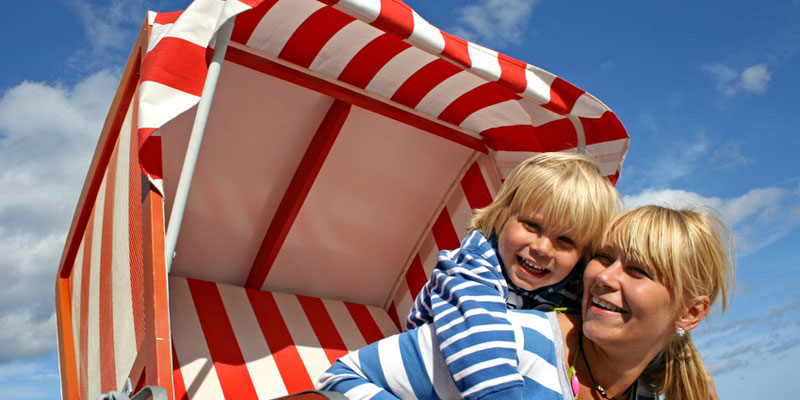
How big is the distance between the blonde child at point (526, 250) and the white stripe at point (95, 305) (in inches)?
50.7

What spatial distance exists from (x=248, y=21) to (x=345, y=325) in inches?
64.9

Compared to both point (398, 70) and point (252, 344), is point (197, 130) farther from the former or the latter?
point (252, 344)

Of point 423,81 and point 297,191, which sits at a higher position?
point 297,191

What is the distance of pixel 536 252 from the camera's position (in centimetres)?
146

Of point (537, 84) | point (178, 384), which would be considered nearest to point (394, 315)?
point (178, 384)

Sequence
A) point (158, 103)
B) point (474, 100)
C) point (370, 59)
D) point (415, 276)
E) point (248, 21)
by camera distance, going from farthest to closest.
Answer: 1. point (415, 276)
2. point (474, 100)
3. point (370, 59)
4. point (248, 21)
5. point (158, 103)

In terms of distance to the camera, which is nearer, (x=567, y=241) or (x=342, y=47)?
(x=567, y=241)

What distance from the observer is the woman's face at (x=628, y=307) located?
1.15 metres

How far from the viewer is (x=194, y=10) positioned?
1.76 metres

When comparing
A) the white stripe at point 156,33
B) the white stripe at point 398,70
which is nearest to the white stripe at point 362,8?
the white stripe at point 398,70

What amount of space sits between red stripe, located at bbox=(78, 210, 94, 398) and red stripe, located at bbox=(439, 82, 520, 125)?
155cm

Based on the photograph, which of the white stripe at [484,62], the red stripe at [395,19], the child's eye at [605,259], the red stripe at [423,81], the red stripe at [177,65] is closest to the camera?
the child's eye at [605,259]

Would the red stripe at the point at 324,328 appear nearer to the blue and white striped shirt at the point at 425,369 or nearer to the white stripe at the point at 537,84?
the white stripe at the point at 537,84

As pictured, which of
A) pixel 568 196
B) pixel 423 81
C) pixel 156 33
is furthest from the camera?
pixel 423 81
